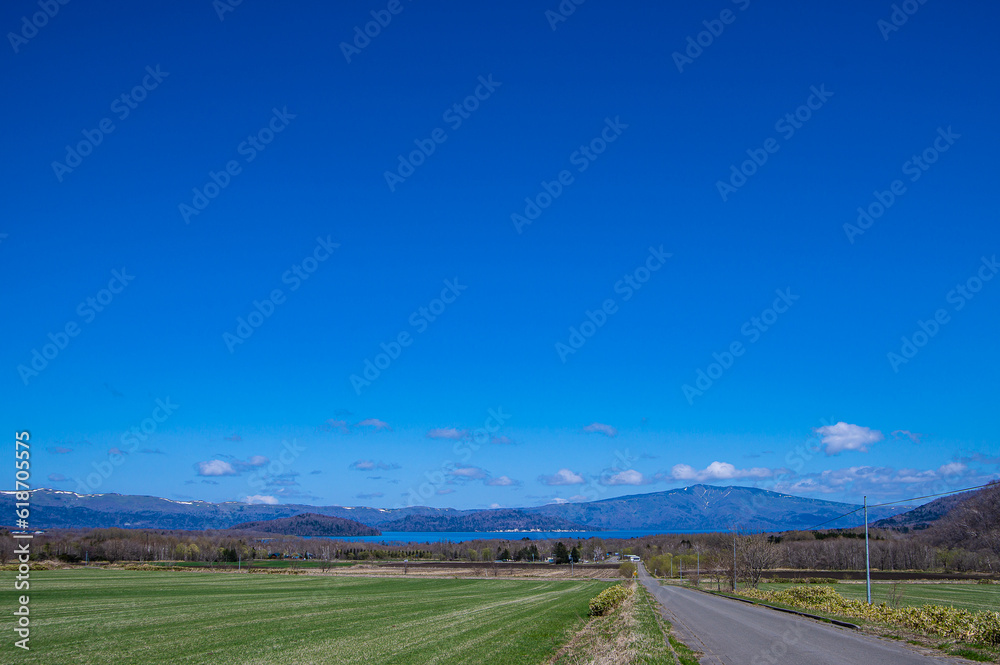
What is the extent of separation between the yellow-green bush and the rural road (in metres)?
2.30

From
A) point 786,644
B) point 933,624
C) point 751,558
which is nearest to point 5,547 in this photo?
point 751,558

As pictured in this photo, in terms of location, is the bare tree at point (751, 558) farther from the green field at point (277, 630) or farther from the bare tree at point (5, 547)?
the bare tree at point (5, 547)

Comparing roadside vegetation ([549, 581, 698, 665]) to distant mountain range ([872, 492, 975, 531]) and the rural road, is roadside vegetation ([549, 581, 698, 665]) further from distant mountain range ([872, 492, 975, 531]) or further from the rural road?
distant mountain range ([872, 492, 975, 531])

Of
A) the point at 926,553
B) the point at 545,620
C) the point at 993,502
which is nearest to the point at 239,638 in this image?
the point at 545,620

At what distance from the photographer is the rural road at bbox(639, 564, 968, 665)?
20.8 metres

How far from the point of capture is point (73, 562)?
485 ft

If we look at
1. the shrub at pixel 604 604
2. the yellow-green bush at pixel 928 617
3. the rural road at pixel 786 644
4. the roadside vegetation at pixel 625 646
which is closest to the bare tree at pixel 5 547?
the shrub at pixel 604 604

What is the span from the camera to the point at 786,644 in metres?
24.9

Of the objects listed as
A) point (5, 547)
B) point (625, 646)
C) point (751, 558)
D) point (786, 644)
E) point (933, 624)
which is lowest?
point (5, 547)

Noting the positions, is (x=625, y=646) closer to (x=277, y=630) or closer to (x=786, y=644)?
(x=786, y=644)

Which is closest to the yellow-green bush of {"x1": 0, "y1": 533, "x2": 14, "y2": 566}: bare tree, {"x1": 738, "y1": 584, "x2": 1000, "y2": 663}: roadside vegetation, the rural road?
{"x1": 738, "y1": 584, "x2": 1000, "y2": 663}: roadside vegetation

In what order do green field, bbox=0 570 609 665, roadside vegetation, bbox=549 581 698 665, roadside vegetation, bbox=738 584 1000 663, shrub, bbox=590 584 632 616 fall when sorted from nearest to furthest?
roadside vegetation, bbox=549 581 698 665 < roadside vegetation, bbox=738 584 1000 663 < green field, bbox=0 570 609 665 < shrub, bbox=590 584 632 616

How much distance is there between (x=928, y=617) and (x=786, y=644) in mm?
8807

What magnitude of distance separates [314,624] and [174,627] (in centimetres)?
769
